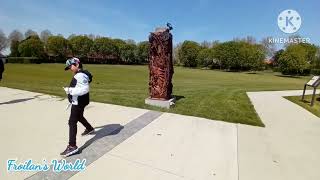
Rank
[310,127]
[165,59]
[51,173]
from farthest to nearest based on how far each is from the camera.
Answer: [165,59], [310,127], [51,173]

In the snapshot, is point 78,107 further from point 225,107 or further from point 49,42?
point 49,42

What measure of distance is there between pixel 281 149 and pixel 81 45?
91646 mm

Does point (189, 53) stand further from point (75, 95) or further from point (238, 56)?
point (75, 95)

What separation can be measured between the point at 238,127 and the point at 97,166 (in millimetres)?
4497

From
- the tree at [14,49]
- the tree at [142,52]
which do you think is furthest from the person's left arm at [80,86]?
the tree at [142,52]

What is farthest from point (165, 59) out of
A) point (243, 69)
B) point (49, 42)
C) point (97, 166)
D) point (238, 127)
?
point (49, 42)

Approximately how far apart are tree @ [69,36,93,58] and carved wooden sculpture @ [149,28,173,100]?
85.3m

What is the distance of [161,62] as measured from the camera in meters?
9.79

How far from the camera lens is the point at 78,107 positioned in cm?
518

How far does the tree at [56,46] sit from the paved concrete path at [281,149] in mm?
81041

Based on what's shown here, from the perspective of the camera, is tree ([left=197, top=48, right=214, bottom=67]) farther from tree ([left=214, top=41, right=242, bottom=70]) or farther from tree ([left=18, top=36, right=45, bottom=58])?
tree ([left=18, top=36, right=45, bottom=58])

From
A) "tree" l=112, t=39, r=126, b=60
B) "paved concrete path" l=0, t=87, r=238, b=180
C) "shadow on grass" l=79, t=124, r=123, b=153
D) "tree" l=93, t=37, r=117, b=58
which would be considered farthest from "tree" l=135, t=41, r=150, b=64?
"shadow on grass" l=79, t=124, r=123, b=153

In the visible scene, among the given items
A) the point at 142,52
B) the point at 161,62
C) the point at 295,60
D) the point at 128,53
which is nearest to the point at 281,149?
the point at 161,62

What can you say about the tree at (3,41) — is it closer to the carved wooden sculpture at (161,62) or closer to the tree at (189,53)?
the tree at (189,53)
